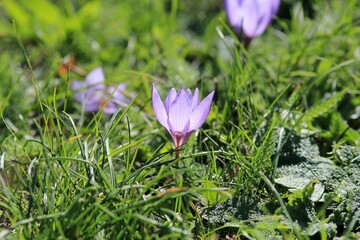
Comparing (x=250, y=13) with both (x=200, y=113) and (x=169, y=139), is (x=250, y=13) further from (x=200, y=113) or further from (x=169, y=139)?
(x=200, y=113)

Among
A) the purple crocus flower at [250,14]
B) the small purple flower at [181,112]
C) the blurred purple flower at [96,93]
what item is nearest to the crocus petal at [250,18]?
the purple crocus flower at [250,14]

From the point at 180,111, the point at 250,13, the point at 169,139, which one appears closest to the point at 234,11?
the point at 250,13

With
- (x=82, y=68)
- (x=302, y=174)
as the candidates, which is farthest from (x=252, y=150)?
(x=82, y=68)

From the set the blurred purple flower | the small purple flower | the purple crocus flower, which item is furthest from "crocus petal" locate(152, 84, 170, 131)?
the purple crocus flower

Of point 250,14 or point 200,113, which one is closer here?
point 200,113

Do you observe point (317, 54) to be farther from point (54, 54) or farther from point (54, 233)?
point (54, 233)

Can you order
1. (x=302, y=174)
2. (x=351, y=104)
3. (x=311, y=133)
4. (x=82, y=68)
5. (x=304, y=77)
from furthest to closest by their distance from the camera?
(x=82, y=68)
(x=304, y=77)
(x=351, y=104)
(x=311, y=133)
(x=302, y=174)
